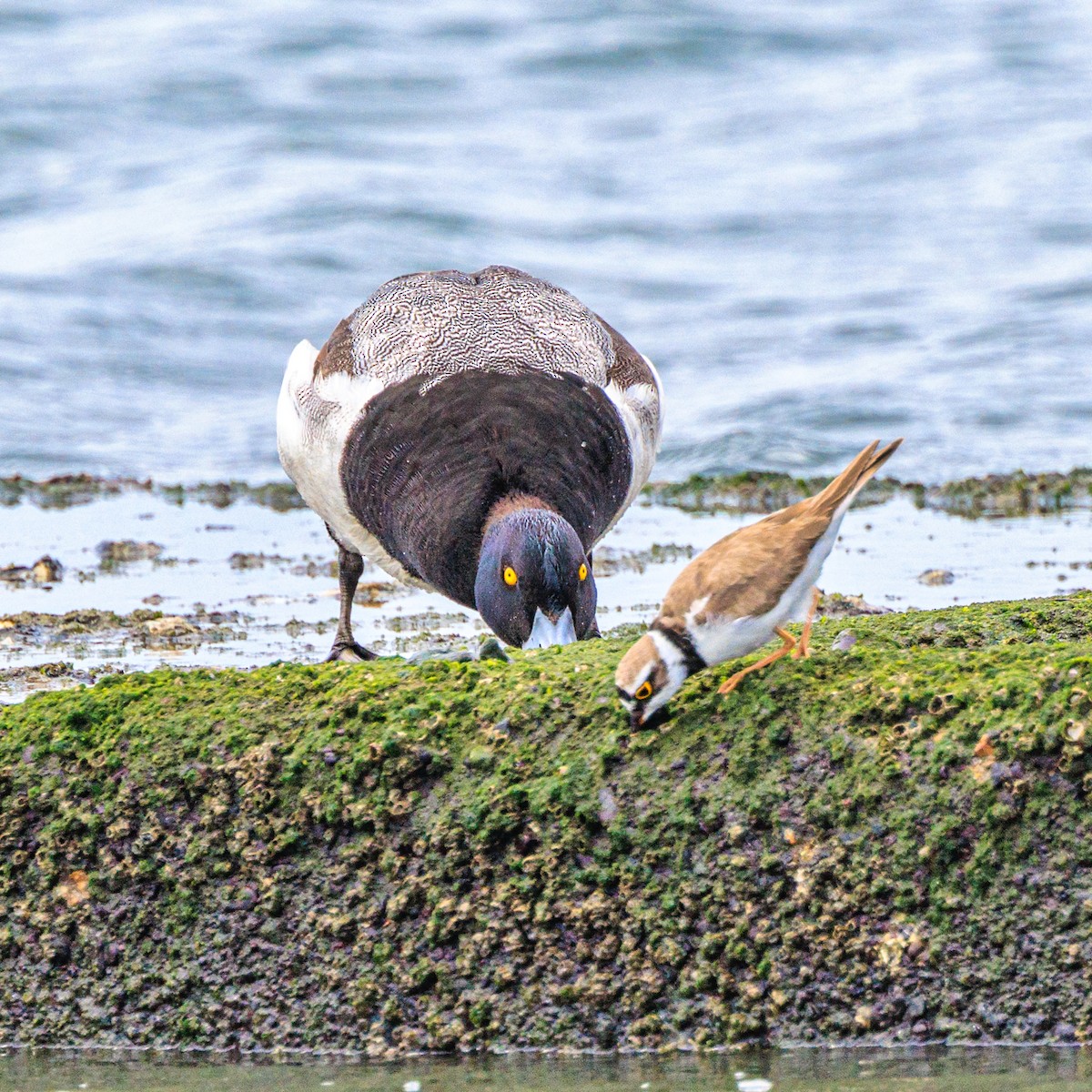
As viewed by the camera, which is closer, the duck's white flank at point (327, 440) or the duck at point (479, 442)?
the duck at point (479, 442)

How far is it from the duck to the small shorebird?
80.7 inches

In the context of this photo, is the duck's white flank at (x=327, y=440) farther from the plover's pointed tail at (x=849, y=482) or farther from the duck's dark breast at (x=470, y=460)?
the plover's pointed tail at (x=849, y=482)

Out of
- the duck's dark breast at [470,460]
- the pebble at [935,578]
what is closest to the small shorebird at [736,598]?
the duck's dark breast at [470,460]

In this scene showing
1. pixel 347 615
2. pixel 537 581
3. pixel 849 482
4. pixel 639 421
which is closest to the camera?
pixel 849 482

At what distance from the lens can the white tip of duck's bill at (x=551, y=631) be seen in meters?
6.32

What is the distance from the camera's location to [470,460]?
6.88m

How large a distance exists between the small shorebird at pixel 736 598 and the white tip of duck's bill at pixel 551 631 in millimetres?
1997

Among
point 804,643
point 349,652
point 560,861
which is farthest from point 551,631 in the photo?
point 560,861

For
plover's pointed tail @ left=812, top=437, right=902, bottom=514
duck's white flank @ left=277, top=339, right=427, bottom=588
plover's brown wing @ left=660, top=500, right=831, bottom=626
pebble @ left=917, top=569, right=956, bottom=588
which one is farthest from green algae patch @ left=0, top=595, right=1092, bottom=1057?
pebble @ left=917, top=569, right=956, bottom=588

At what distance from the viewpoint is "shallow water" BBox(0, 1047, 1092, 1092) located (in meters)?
3.59

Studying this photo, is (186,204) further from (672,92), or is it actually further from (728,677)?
(728,677)

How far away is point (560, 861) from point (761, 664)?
750 millimetres

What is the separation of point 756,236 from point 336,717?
1754 centimetres

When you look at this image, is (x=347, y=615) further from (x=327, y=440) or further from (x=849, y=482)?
(x=849, y=482)
